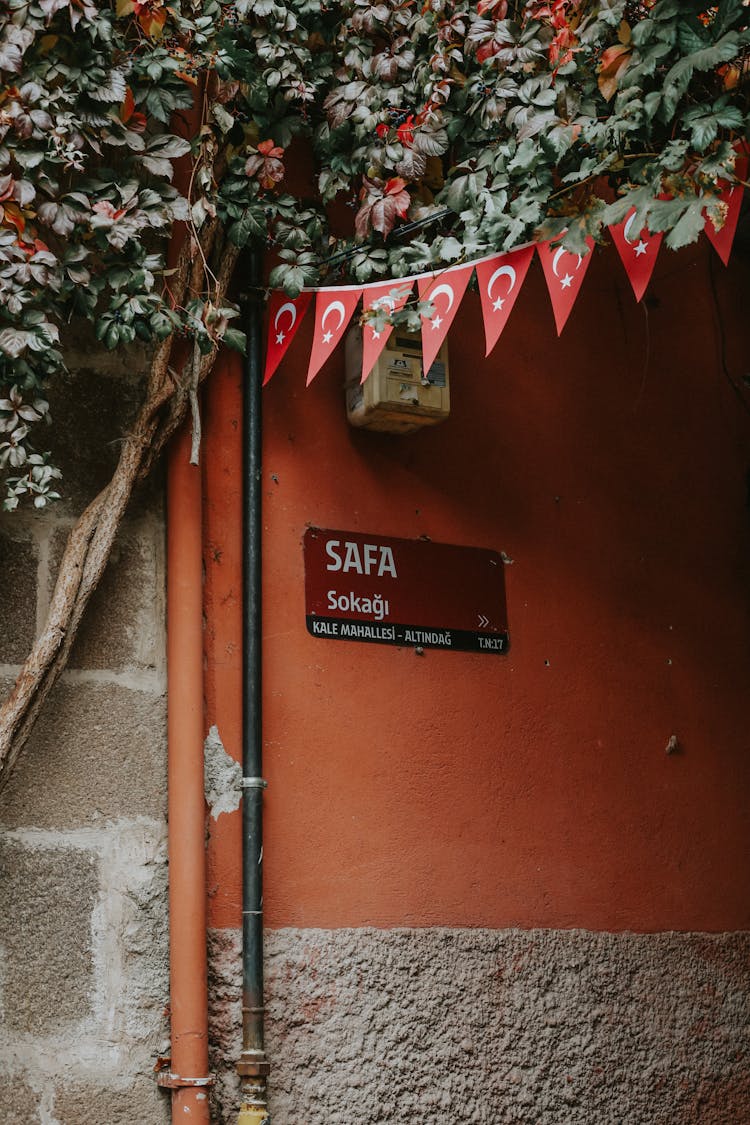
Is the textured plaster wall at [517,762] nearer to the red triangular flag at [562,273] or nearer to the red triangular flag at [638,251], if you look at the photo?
the red triangular flag at [562,273]

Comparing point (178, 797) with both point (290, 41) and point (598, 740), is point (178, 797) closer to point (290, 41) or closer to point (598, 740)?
point (598, 740)

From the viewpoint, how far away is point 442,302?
296 cm

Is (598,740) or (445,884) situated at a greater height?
(598,740)

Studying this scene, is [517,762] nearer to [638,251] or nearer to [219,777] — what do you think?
[219,777]

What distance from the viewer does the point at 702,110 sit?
2611 mm

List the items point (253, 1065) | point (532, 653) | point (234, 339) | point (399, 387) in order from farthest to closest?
point (532, 653) < point (399, 387) < point (234, 339) < point (253, 1065)

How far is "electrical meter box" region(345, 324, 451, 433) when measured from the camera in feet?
11.0

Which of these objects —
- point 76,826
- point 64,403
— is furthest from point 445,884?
point 64,403

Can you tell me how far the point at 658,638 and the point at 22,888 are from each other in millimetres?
2050

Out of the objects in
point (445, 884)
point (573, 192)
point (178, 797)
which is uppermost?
point (573, 192)

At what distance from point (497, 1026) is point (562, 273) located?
1.89m

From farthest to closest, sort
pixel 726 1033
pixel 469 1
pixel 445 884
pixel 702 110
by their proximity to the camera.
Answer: pixel 726 1033, pixel 445 884, pixel 469 1, pixel 702 110

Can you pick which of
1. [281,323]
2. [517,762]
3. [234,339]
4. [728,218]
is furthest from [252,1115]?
[728,218]

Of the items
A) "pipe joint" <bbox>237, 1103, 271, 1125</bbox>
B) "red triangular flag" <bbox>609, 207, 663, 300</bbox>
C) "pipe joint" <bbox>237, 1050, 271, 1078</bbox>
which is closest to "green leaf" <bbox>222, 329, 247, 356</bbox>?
"red triangular flag" <bbox>609, 207, 663, 300</bbox>
